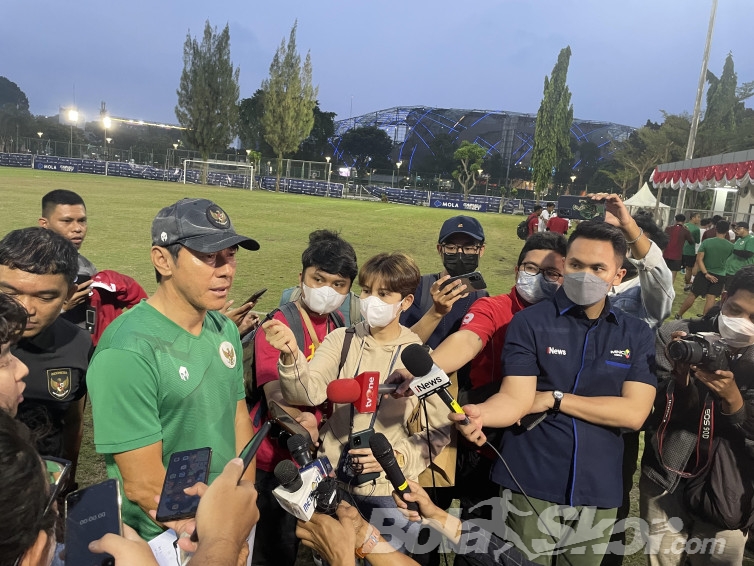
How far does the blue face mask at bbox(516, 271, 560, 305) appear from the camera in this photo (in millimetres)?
3076

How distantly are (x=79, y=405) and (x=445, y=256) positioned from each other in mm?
2488

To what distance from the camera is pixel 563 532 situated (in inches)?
93.0

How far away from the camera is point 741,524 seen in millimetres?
2600

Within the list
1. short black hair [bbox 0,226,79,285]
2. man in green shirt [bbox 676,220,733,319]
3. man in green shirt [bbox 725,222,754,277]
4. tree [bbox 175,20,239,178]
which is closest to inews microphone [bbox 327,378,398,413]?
short black hair [bbox 0,226,79,285]

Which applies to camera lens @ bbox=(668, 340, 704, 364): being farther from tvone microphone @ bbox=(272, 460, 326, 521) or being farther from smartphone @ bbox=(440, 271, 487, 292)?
tvone microphone @ bbox=(272, 460, 326, 521)

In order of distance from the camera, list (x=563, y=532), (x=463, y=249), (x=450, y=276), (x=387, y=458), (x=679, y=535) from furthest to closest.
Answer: (x=463, y=249) → (x=450, y=276) → (x=679, y=535) → (x=563, y=532) → (x=387, y=458)

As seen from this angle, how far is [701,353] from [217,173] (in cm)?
5191

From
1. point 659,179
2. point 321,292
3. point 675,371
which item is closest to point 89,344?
point 321,292

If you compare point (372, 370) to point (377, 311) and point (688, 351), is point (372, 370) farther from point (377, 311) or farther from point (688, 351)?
point (688, 351)

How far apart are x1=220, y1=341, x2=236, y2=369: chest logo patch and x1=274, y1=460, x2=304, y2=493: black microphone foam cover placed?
81cm

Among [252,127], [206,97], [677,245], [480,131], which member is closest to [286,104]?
[206,97]

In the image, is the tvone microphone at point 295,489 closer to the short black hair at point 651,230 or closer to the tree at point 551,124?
the short black hair at point 651,230

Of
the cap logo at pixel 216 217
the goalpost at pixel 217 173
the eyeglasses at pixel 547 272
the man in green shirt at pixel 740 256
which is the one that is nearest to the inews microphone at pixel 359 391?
the cap logo at pixel 216 217

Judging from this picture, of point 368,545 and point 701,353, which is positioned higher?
point 701,353
